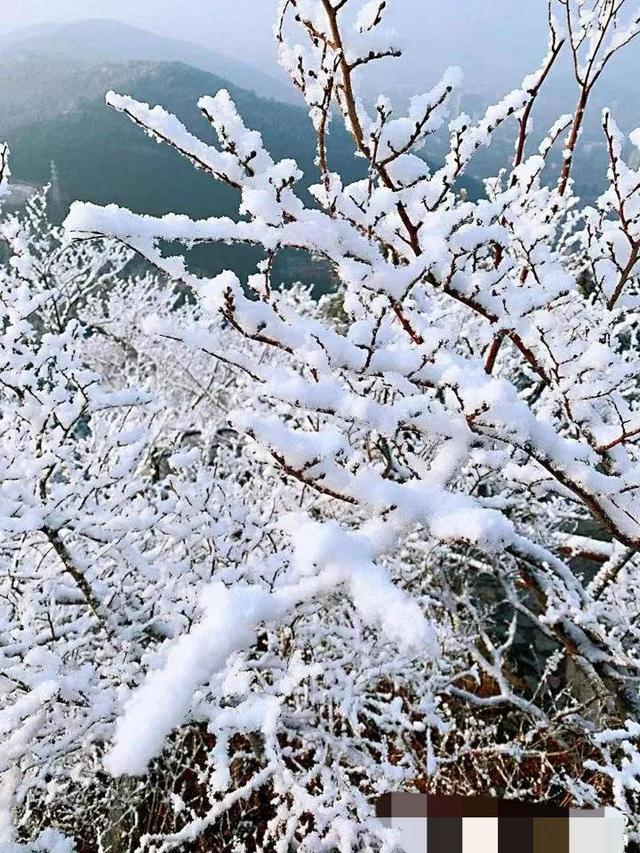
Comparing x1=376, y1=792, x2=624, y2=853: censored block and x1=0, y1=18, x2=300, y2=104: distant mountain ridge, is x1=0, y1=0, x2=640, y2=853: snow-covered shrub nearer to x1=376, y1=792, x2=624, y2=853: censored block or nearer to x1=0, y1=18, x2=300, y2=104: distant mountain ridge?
x1=376, y1=792, x2=624, y2=853: censored block

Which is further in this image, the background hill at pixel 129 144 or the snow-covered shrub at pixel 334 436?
the background hill at pixel 129 144

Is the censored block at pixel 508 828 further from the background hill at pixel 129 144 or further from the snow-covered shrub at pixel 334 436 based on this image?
the background hill at pixel 129 144

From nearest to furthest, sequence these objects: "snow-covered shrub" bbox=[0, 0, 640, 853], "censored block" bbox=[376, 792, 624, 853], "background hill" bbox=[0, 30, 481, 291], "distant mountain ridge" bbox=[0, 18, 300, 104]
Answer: "snow-covered shrub" bbox=[0, 0, 640, 853] → "censored block" bbox=[376, 792, 624, 853] → "background hill" bbox=[0, 30, 481, 291] → "distant mountain ridge" bbox=[0, 18, 300, 104]

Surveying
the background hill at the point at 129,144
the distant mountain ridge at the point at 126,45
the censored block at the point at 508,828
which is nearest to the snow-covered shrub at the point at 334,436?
the censored block at the point at 508,828

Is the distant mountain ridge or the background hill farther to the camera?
the distant mountain ridge

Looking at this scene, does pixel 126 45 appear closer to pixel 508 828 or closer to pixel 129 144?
pixel 129 144

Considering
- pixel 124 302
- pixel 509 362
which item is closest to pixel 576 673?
pixel 509 362

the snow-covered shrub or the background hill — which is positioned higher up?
the snow-covered shrub

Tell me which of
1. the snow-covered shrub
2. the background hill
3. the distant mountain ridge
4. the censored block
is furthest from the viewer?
the distant mountain ridge

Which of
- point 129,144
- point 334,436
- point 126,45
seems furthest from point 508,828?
point 126,45

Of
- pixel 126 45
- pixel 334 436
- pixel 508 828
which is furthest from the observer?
pixel 126 45

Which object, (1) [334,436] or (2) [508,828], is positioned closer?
(1) [334,436]

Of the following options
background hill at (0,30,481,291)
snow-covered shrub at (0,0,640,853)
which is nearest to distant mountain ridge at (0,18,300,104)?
background hill at (0,30,481,291)

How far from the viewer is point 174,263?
1.63 meters
